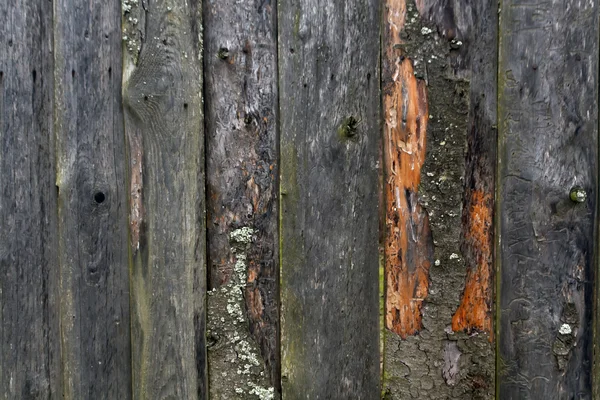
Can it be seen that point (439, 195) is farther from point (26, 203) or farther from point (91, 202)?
point (26, 203)

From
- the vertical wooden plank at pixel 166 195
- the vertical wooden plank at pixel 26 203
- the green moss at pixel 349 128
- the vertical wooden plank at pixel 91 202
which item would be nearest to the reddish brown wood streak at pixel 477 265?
the green moss at pixel 349 128

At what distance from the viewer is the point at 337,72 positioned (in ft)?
3.96

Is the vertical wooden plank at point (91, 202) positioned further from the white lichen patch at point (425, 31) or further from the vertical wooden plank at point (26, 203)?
the white lichen patch at point (425, 31)

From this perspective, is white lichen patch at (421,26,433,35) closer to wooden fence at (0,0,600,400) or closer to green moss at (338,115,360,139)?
wooden fence at (0,0,600,400)

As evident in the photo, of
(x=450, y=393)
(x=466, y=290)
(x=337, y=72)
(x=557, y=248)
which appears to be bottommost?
(x=450, y=393)

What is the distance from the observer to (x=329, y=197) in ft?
4.00

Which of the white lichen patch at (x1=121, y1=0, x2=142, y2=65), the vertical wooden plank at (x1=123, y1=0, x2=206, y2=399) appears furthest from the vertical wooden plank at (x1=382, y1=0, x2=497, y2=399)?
the white lichen patch at (x1=121, y1=0, x2=142, y2=65)

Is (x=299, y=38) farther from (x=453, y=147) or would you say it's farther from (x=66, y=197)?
(x=66, y=197)

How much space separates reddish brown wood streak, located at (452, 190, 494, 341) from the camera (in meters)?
1.20

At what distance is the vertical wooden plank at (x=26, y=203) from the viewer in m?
1.23

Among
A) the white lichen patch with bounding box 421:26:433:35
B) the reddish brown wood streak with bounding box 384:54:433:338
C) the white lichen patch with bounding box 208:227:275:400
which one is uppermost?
the white lichen patch with bounding box 421:26:433:35

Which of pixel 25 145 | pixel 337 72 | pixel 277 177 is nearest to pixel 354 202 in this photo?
pixel 277 177

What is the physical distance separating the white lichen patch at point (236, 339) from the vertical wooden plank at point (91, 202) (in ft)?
0.83

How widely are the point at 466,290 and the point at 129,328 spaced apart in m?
0.93
